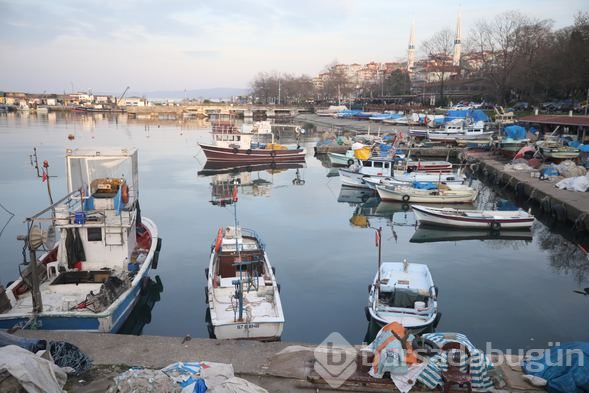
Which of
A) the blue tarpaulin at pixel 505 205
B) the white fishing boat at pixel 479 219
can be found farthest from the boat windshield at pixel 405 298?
the blue tarpaulin at pixel 505 205

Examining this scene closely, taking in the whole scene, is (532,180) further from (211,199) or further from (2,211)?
(2,211)

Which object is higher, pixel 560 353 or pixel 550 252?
pixel 560 353

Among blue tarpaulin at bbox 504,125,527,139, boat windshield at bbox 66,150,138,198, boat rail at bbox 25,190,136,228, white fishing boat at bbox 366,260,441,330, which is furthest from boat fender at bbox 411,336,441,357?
blue tarpaulin at bbox 504,125,527,139

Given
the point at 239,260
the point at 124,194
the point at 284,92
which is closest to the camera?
the point at 239,260

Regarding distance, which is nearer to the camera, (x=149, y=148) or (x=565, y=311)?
(x=565, y=311)

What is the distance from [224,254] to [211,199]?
15115 millimetres

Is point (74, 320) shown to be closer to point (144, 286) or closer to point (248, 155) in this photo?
point (144, 286)

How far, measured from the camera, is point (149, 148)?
5134 cm

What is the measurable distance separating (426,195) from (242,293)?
55.8ft

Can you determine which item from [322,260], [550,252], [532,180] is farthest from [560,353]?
[532,180]

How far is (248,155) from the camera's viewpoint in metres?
41.0

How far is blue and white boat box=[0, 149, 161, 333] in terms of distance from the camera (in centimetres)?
963

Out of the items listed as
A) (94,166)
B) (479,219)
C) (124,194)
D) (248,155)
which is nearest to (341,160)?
(248,155)

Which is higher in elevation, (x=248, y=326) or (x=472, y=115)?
(x=472, y=115)
